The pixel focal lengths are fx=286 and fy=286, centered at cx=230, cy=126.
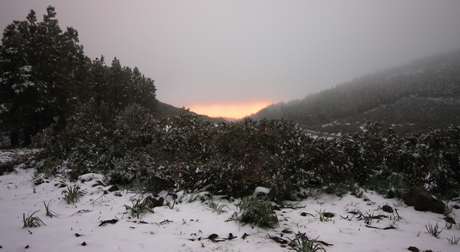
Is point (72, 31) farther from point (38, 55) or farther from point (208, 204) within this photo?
point (208, 204)

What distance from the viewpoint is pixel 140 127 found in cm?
1168

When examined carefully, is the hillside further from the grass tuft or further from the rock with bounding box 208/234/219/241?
the rock with bounding box 208/234/219/241

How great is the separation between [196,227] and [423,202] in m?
4.90

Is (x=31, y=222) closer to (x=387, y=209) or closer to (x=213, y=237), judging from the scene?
(x=213, y=237)

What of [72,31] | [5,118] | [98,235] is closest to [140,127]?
[98,235]

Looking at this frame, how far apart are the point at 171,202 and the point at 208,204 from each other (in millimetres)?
975

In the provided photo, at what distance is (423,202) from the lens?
6.20 meters

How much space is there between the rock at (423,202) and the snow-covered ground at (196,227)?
0.52 ft

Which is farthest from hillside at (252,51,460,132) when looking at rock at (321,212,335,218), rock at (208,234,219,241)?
rock at (208,234,219,241)

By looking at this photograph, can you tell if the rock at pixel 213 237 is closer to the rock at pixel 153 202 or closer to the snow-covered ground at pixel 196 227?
the snow-covered ground at pixel 196 227

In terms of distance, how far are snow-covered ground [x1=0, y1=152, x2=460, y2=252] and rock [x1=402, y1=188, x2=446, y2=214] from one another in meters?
0.16

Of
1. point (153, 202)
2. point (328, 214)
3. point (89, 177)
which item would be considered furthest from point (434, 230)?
point (89, 177)

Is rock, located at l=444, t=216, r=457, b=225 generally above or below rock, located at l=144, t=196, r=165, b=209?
below

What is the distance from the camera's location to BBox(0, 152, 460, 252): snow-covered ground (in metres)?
4.59
